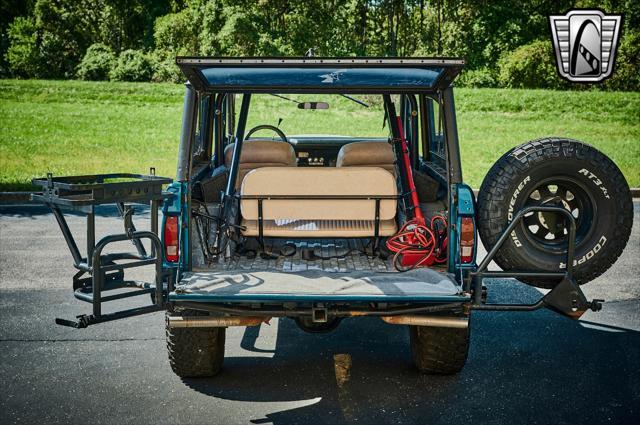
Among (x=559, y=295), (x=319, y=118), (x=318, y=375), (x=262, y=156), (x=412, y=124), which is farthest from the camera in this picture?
(x=319, y=118)

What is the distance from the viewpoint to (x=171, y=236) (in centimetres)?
482

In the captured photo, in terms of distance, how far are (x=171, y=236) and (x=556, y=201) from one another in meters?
2.60

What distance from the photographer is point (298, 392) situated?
4.98m

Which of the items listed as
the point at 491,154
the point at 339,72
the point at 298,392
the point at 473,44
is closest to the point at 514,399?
the point at 298,392

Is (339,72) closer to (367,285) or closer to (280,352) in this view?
(367,285)

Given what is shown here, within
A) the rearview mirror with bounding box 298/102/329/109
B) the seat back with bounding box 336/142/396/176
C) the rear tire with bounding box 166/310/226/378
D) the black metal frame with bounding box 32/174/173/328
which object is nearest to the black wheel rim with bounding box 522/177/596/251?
the seat back with bounding box 336/142/396/176

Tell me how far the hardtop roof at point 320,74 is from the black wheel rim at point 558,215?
1.02 meters

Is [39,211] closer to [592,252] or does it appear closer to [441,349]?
[441,349]

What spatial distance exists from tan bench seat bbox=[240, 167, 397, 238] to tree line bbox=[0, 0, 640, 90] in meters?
36.3

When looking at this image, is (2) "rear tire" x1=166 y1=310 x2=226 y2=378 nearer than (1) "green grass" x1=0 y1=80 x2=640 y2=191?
Yes

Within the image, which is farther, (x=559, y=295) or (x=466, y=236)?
(x=466, y=236)

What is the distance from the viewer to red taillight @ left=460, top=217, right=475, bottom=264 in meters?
4.80

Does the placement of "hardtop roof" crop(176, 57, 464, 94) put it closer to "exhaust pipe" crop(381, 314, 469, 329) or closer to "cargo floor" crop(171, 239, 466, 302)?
"cargo floor" crop(171, 239, 466, 302)

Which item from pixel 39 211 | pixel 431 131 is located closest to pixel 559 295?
pixel 431 131
